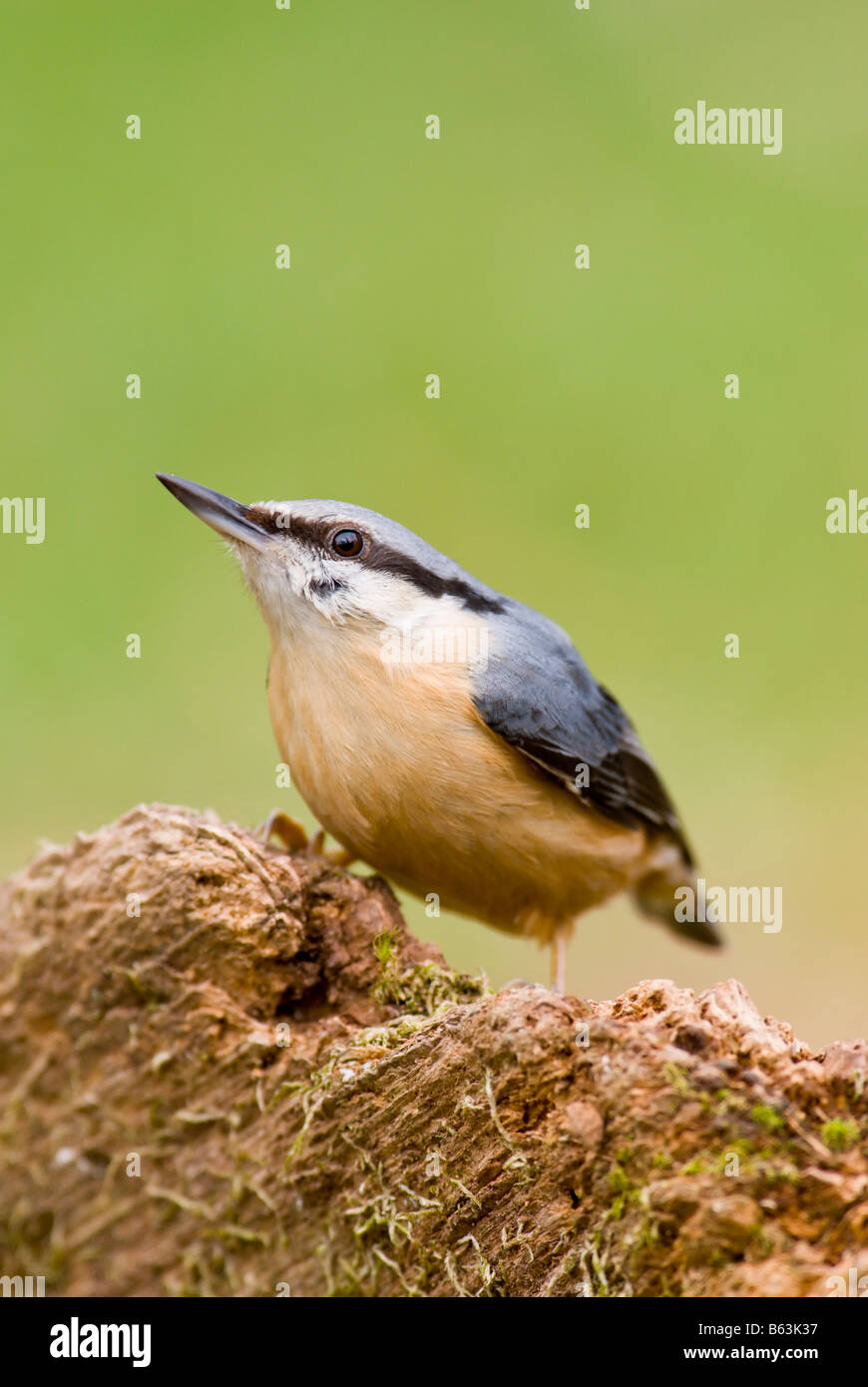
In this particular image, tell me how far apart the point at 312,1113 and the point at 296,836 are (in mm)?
1691

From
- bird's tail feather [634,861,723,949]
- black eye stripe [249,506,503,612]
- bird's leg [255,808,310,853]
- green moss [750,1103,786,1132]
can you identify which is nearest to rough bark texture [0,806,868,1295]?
green moss [750,1103,786,1132]

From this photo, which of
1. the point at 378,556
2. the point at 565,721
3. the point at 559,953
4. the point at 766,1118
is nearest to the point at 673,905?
the point at 559,953

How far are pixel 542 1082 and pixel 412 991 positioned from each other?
879 mm

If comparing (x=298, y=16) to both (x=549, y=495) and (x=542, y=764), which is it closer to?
(x=549, y=495)

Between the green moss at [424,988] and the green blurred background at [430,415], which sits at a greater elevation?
the green blurred background at [430,415]

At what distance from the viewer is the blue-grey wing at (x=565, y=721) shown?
4793mm

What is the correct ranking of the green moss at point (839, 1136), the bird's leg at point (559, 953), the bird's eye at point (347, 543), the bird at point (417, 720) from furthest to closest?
the bird's leg at point (559, 953)
the bird's eye at point (347, 543)
the bird at point (417, 720)
the green moss at point (839, 1136)

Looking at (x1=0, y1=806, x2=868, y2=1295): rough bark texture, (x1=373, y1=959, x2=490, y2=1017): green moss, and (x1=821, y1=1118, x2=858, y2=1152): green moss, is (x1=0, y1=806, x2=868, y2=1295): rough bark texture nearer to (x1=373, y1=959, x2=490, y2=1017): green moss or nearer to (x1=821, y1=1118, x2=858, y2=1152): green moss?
(x1=821, y1=1118, x2=858, y2=1152): green moss

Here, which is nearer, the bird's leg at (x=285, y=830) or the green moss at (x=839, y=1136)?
the green moss at (x=839, y=1136)

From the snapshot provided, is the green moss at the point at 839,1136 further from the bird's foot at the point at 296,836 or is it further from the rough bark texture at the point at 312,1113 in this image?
the bird's foot at the point at 296,836

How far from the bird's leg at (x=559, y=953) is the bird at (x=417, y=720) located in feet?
0.04

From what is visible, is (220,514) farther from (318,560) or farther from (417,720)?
(417,720)

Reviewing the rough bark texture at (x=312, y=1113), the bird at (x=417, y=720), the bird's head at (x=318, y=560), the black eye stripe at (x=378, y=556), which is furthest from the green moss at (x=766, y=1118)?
the black eye stripe at (x=378, y=556)

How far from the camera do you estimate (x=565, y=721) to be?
5.06 metres
